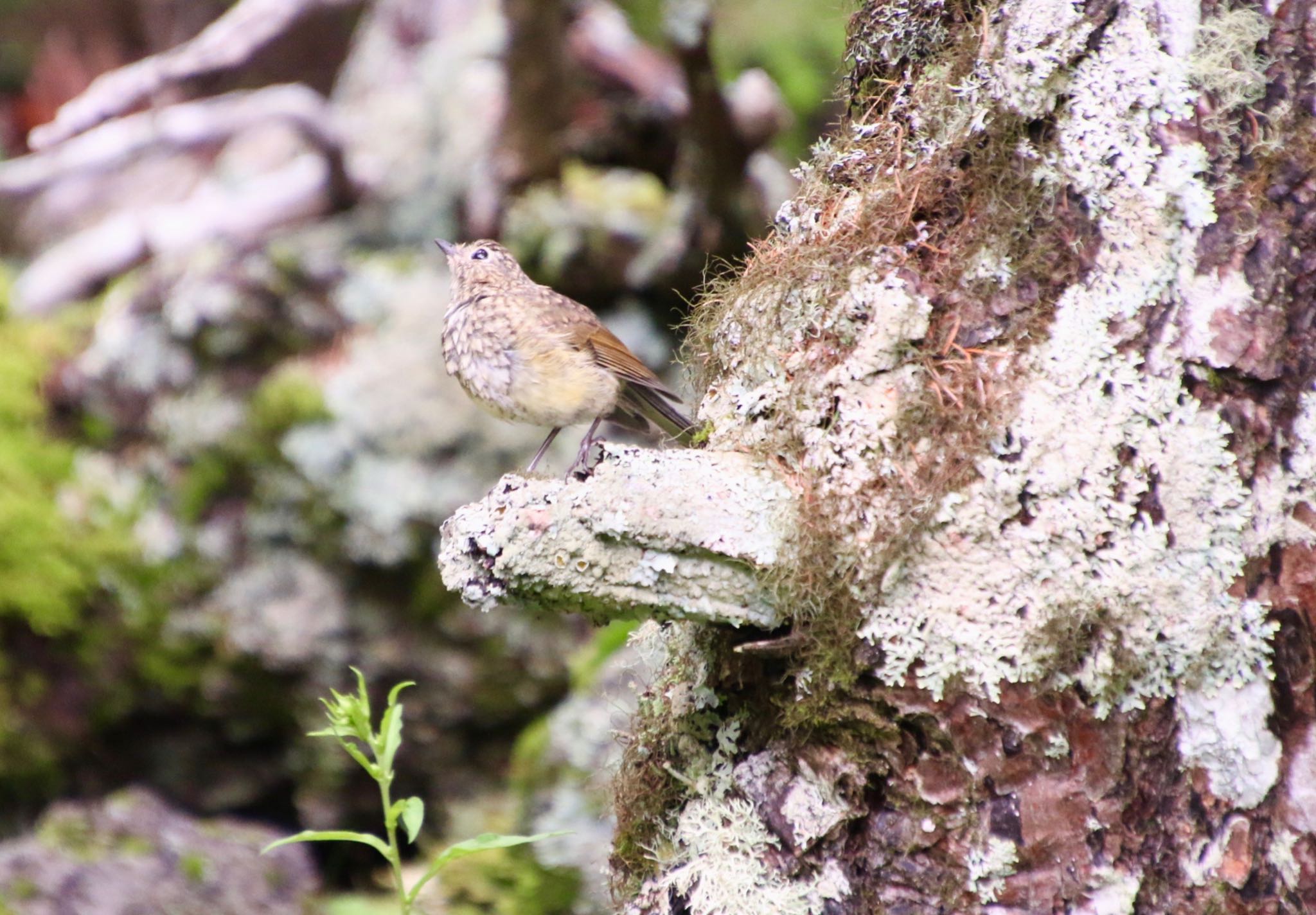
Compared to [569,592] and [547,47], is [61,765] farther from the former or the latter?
[569,592]

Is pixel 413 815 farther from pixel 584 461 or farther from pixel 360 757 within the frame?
pixel 584 461

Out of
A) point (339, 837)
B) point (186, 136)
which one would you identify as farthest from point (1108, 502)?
point (186, 136)

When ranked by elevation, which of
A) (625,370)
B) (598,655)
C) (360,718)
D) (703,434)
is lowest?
(598,655)

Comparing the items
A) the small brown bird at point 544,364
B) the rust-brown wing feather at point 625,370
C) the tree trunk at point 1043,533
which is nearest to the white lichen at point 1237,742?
the tree trunk at point 1043,533

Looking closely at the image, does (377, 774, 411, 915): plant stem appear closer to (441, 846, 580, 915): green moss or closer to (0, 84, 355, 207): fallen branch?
(441, 846, 580, 915): green moss


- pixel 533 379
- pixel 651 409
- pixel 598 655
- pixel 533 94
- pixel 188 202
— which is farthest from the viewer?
pixel 188 202

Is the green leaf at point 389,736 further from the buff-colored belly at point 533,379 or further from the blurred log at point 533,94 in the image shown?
the blurred log at point 533,94

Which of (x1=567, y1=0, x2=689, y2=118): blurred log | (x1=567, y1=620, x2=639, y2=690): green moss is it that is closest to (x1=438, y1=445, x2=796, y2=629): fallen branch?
(x1=567, y1=620, x2=639, y2=690): green moss
